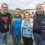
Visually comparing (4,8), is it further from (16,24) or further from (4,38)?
(4,38)

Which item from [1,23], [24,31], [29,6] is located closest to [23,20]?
[24,31]

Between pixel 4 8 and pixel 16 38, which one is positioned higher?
pixel 4 8

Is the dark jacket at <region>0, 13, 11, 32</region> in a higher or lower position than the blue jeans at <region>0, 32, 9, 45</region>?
higher

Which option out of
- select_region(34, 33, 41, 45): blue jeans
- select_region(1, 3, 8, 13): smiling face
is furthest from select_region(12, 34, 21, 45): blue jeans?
select_region(1, 3, 8, 13): smiling face

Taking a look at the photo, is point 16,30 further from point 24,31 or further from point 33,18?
point 33,18

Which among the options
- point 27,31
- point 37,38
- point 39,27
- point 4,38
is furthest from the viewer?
point 4,38

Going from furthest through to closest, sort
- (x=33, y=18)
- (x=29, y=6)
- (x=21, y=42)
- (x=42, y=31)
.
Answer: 1. (x=29, y=6)
2. (x=21, y=42)
3. (x=33, y=18)
4. (x=42, y=31)

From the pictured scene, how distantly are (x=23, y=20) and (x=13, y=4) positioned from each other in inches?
29.6

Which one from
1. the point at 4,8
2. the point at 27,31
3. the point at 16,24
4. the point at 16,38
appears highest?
the point at 4,8

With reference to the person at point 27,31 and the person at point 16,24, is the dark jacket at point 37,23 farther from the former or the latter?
the person at point 16,24

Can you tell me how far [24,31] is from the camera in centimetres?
316

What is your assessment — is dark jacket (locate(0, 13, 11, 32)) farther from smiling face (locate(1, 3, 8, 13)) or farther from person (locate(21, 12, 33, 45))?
person (locate(21, 12, 33, 45))

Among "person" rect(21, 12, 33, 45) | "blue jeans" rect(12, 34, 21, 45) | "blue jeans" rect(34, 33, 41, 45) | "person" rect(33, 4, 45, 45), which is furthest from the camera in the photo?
"blue jeans" rect(12, 34, 21, 45)

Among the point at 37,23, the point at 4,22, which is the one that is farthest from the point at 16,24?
the point at 37,23
